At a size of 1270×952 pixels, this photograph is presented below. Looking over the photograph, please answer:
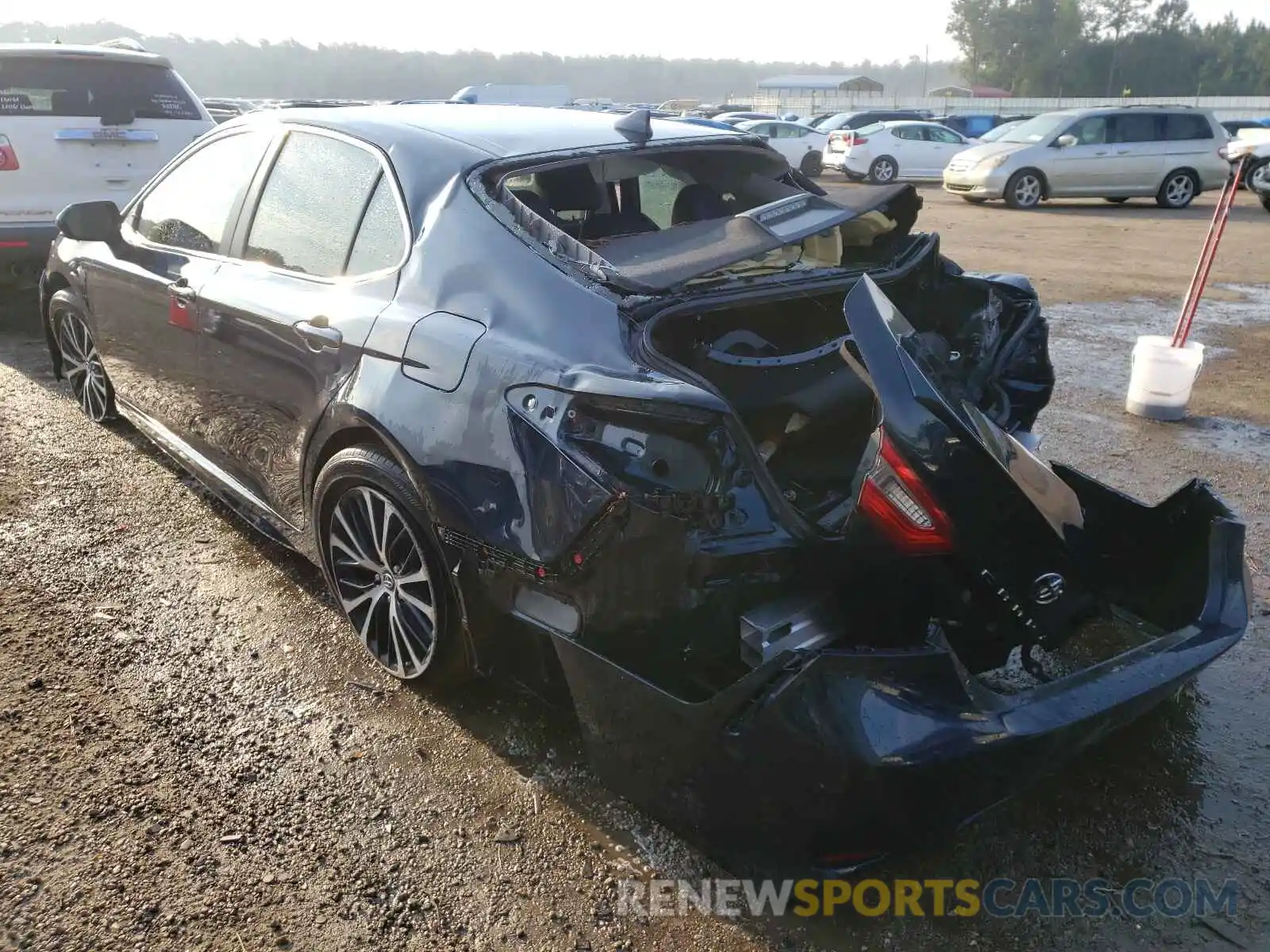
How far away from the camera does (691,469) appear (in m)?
2.20

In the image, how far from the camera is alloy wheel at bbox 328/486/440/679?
285 centimetres

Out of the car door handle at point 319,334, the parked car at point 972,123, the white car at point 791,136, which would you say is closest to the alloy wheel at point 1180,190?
the white car at point 791,136

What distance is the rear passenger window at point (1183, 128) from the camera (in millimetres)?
16828

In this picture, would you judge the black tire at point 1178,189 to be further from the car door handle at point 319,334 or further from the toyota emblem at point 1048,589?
the car door handle at point 319,334

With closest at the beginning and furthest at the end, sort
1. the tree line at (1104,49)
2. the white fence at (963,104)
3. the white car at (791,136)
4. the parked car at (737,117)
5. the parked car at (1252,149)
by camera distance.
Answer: the parked car at (1252,149) → the white car at (791,136) → the parked car at (737,117) → the white fence at (963,104) → the tree line at (1104,49)

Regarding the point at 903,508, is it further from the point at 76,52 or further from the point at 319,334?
the point at 76,52

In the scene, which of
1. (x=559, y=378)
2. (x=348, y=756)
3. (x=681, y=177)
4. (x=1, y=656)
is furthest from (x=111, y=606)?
(x=681, y=177)

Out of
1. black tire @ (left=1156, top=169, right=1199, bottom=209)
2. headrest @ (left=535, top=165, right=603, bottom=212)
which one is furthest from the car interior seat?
black tire @ (left=1156, top=169, right=1199, bottom=209)

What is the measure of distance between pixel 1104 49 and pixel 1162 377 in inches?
3323

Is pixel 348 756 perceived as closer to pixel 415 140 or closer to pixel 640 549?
pixel 640 549

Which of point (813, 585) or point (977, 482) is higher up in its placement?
point (977, 482)

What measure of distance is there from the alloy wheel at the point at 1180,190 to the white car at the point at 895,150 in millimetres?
5600

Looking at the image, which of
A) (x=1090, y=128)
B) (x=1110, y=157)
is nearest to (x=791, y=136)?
(x=1090, y=128)

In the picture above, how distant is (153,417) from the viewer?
436 centimetres
